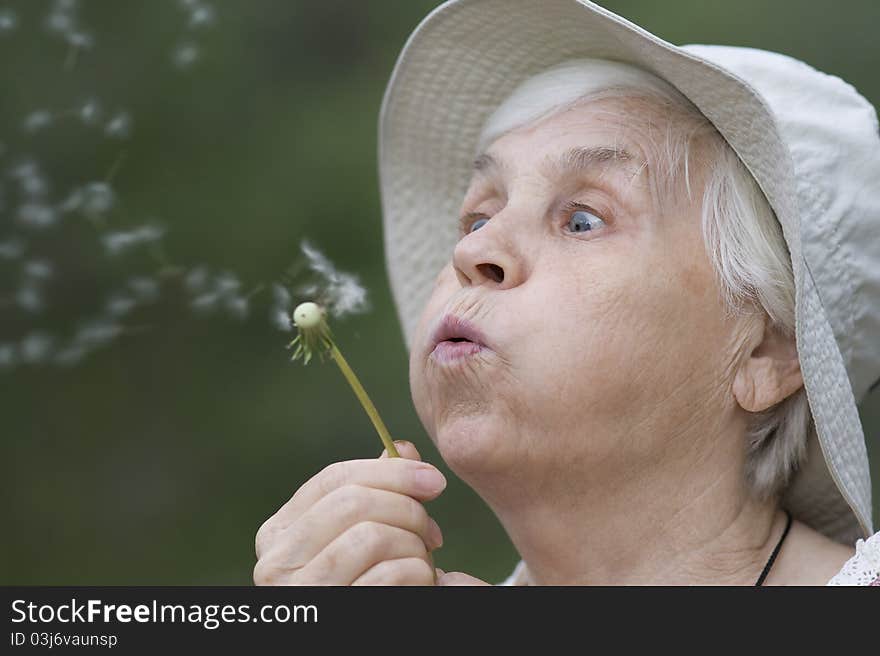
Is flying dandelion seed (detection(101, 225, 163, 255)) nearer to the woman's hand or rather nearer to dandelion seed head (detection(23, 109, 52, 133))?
dandelion seed head (detection(23, 109, 52, 133))

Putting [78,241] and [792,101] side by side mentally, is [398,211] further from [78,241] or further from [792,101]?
[78,241]

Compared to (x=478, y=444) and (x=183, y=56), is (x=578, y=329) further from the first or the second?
(x=183, y=56)

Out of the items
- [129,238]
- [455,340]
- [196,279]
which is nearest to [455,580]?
[455,340]

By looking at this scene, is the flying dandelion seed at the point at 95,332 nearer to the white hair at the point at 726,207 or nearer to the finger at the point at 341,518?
the white hair at the point at 726,207

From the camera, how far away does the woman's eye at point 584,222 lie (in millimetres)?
1255

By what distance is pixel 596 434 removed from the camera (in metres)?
1.20

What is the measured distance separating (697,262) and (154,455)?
223cm

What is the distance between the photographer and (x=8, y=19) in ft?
8.67

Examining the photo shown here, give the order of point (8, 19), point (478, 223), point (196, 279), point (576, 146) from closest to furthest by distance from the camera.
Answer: point (576, 146) < point (478, 223) < point (8, 19) < point (196, 279)

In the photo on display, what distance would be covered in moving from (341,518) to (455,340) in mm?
243

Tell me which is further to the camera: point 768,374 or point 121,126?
point 121,126

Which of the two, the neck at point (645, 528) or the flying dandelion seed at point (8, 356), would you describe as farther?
the flying dandelion seed at point (8, 356)

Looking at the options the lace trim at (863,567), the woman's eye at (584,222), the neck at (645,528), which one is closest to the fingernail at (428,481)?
the neck at (645,528)

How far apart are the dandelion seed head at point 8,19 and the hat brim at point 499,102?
1415 millimetres
